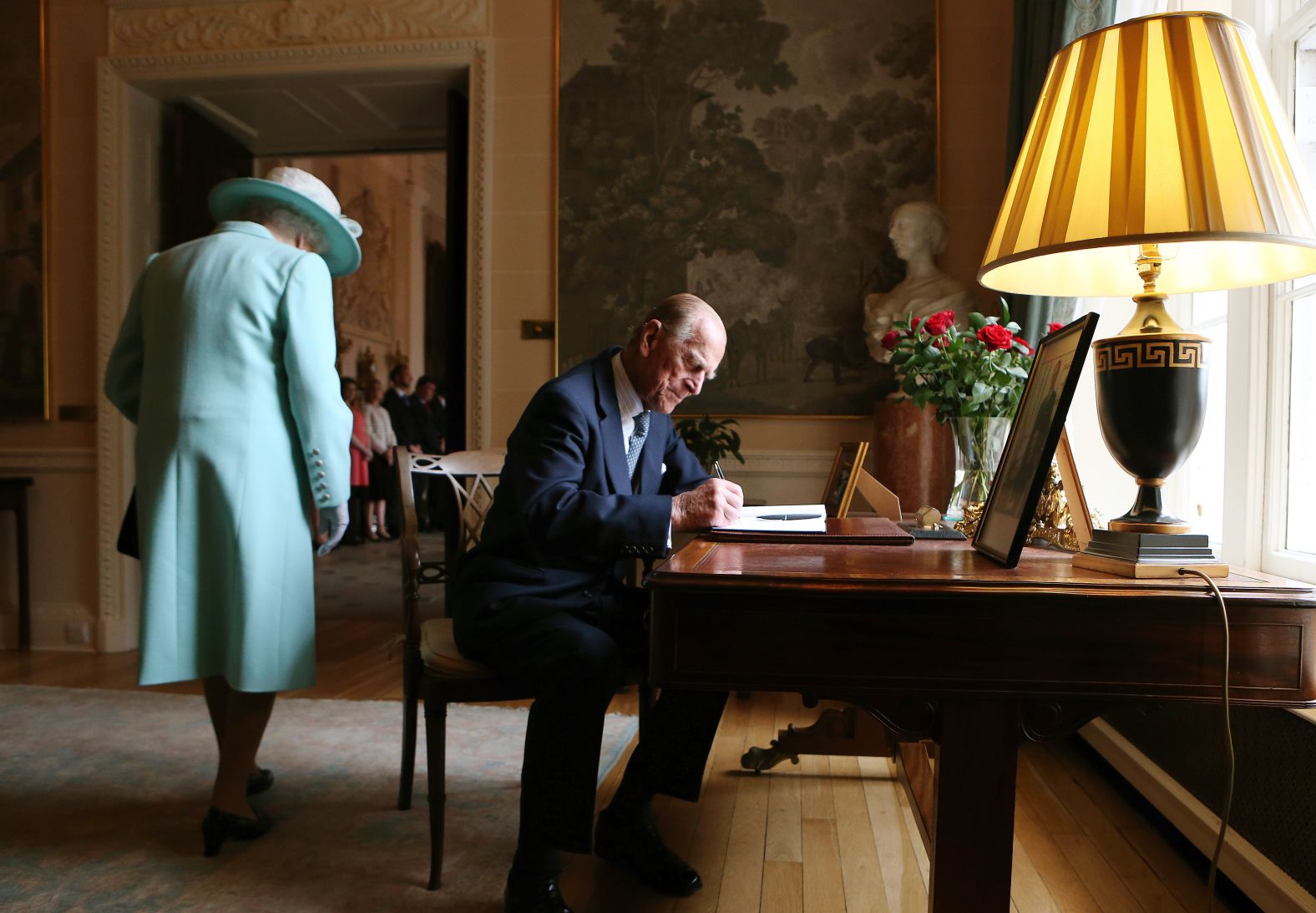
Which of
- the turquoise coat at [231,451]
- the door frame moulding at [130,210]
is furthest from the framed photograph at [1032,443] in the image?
Result: the door frame moulding at [130,210]

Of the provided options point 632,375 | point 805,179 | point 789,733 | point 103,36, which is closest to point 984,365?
point 632,375

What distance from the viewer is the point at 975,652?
3.80 ft

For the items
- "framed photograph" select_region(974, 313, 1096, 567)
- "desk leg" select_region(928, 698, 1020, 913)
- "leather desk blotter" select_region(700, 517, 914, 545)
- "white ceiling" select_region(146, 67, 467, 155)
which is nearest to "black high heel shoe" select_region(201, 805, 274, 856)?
"leather desk blotter" select_region(700, 517, 914, 545)

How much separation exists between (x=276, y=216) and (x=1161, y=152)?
208cm

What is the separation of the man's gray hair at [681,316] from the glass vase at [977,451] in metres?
0.65

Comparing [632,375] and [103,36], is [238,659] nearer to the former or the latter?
[632,375]

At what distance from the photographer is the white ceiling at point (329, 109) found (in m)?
4.54

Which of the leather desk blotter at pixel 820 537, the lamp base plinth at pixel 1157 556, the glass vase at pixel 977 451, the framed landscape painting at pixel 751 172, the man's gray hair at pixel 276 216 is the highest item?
the framed landscape painting at pixel 751 172

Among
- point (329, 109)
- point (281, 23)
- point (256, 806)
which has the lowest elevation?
point (256, 806)

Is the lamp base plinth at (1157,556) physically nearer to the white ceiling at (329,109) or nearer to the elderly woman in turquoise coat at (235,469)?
the elderly woman in turquoise coat at (235,469)

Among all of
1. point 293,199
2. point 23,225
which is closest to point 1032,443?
point 293,199

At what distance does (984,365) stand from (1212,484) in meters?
1.05

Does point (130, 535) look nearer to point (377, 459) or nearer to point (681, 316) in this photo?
point (681, 316)

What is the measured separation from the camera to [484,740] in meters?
3.13
